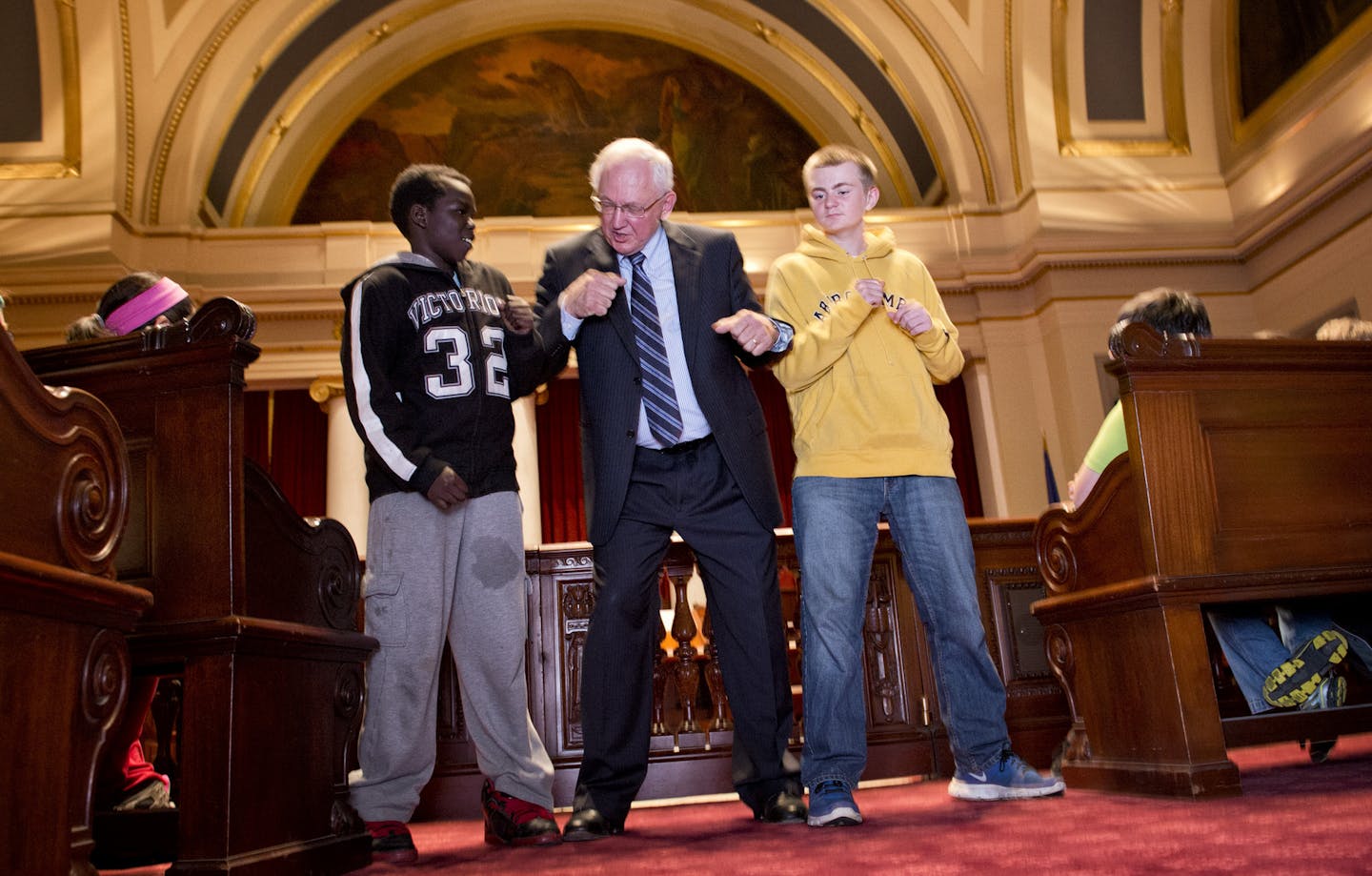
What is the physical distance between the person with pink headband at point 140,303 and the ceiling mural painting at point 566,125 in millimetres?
8712

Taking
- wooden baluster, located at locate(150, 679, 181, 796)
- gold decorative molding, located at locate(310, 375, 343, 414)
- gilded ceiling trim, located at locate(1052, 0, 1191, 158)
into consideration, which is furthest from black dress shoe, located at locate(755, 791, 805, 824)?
gilded ceiling trim, located at locate(1052, 0, 1191, 158)

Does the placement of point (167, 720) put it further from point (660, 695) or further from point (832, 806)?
point (832, 806)

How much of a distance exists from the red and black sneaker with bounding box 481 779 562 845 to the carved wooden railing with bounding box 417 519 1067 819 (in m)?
1.42

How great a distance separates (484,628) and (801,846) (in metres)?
0.90

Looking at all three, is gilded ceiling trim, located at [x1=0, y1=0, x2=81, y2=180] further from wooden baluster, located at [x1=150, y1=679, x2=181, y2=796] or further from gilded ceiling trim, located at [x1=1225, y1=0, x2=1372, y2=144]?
gilded ceiling trim, located at [x1=1225, y1=0, x2=1372, y2=144]

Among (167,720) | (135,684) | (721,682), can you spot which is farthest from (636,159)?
(167,720)

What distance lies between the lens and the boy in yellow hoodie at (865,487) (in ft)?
8.45

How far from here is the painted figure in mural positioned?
8.21ft

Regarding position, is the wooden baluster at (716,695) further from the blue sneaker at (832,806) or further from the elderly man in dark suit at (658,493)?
the blue sneaker at (832,806)

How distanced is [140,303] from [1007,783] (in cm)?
234

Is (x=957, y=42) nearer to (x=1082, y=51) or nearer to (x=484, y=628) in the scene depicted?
(x=1082, y=51)

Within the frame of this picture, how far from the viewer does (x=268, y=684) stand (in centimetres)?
217

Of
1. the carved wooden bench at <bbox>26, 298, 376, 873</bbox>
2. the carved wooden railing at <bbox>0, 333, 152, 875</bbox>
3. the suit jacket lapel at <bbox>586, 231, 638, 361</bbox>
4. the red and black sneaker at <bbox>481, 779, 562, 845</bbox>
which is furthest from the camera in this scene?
the suit jacket lapel at <bbox>586, 231, 638, 361</bbox>

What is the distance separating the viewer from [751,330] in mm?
2488
